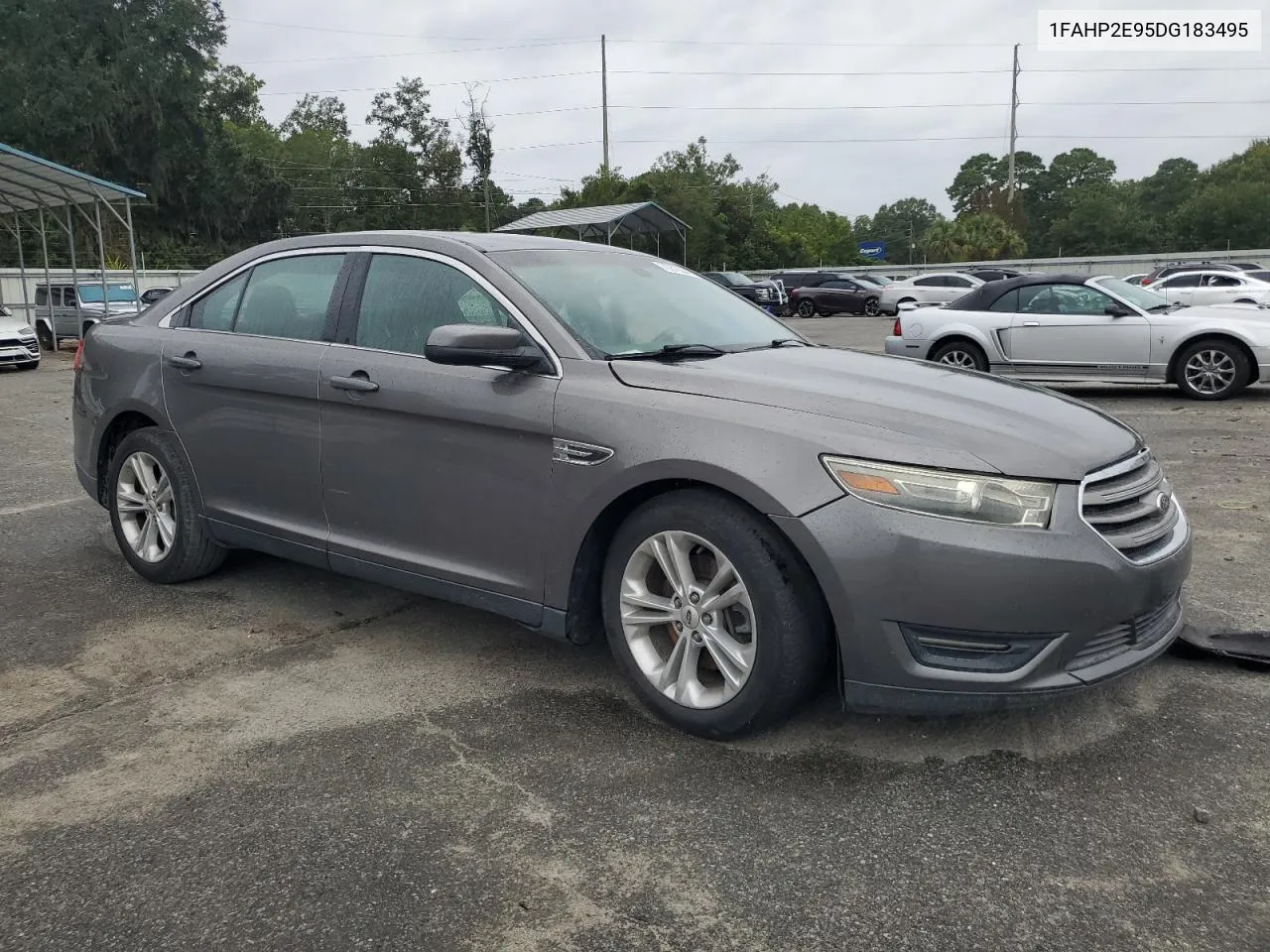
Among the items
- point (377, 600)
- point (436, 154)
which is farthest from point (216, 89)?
point (377, 600)

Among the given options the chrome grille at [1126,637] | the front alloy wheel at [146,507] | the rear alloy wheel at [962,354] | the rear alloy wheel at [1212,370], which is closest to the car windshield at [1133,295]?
the rear alloy wheel at [1212,370]

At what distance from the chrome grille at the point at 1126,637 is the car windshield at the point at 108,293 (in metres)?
22.2

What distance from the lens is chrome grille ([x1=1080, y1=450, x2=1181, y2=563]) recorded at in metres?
2.94

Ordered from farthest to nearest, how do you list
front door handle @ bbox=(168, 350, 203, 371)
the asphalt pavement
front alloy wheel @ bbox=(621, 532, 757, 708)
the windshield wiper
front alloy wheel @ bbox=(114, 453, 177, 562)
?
front alloy wheel @ bbox=(114, 453, 177, 562)
front door handle @ bbox=(168, 350, 203, 371)
the windshield wiper
front alloy wheel @ bbox=(621, 532, 757, 708)
the asphalt pavement

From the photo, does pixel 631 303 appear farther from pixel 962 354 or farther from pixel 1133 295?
pixel 1133 295

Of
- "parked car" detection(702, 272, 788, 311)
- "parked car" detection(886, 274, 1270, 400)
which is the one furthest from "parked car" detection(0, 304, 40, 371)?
"parked car" detection(702, 272, 788, 311)

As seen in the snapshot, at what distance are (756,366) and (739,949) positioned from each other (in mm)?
1879

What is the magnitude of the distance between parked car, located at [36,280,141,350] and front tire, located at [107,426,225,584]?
18427mm

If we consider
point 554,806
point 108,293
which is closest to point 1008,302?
point 554,806

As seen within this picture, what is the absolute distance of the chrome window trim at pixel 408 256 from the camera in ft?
11.6

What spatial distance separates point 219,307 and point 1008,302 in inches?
369

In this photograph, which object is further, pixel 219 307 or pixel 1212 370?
pixel 1212 370

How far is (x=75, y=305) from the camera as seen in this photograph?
71.2 feet

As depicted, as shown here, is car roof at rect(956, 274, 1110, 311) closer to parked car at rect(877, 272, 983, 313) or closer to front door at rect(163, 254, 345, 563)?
front door at rect(163, 254, 345, 563)
